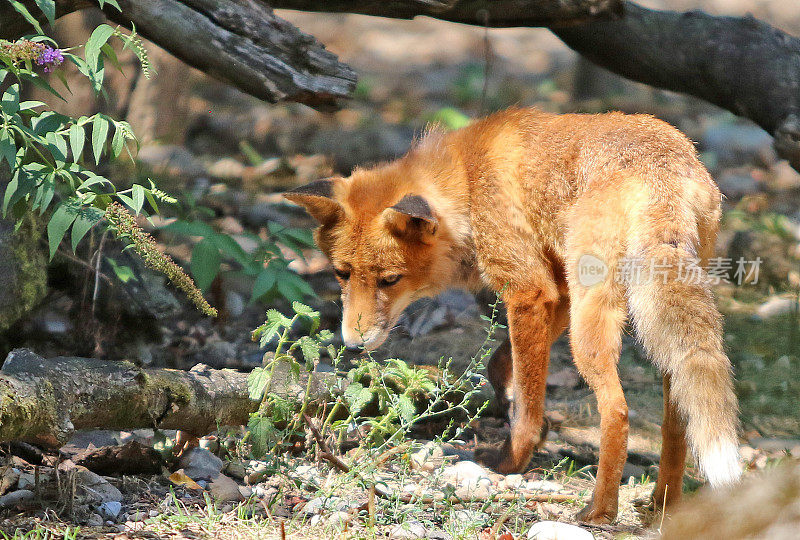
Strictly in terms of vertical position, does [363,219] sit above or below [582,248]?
below

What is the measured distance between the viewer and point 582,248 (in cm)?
396

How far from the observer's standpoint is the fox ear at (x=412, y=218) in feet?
14.1

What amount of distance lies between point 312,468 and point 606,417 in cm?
149

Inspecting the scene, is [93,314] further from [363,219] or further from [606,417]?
[606,417]

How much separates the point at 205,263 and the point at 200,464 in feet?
5.76

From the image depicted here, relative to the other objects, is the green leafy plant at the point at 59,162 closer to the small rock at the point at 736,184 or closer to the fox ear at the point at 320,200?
the fox ear at the point at 320,200

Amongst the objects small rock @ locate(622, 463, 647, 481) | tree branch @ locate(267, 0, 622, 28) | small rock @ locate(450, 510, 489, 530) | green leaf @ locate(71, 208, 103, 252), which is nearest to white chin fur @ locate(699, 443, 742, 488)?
small rock @ locate(450, 510, 489, 530)

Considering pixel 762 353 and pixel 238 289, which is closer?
pixel 762 353

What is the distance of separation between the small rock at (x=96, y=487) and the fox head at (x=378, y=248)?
5.05ft

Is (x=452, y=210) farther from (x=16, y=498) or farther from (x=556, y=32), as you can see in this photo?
(x=16, y=498)

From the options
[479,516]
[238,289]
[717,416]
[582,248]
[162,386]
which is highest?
[582,248]

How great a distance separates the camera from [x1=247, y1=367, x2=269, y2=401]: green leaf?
355 cm

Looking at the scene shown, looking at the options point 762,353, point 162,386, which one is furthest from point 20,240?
point 762,353

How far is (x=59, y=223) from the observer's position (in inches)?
131
